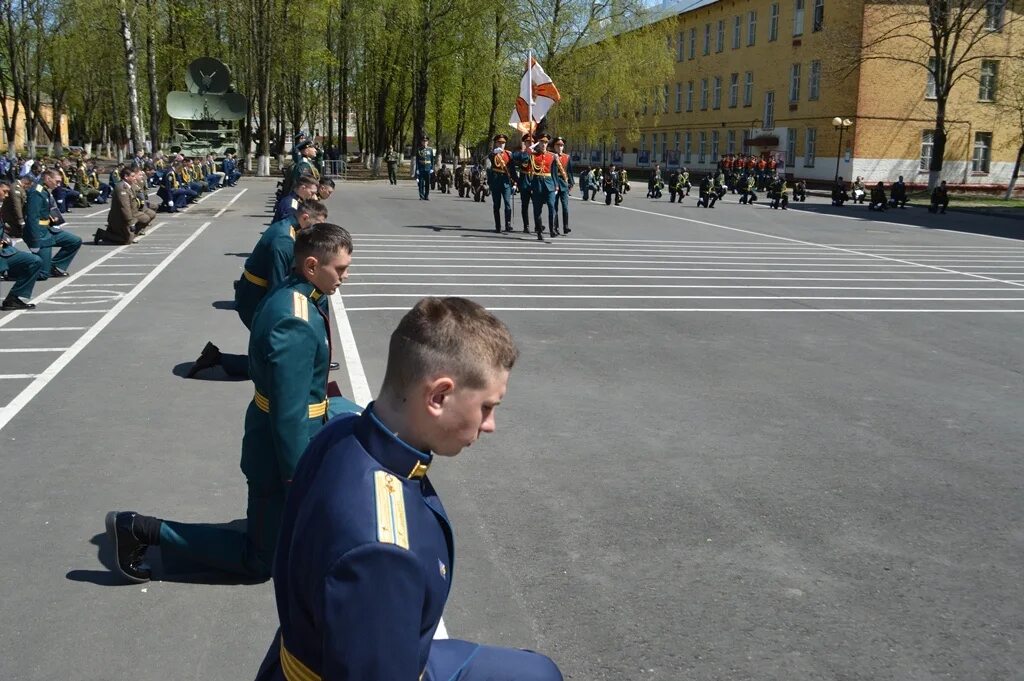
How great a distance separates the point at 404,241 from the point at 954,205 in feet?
104

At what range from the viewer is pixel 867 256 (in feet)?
65.2

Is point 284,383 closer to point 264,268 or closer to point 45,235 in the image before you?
point 264,268

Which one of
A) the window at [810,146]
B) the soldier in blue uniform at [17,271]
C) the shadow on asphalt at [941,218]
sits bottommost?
the shadow on asphalt at [941,218]

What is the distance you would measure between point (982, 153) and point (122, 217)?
2051 inches

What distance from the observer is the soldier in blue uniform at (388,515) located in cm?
184

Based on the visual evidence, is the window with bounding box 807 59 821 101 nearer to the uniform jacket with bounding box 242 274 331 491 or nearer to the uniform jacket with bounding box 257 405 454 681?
the uniform jacket with bounding box 242 274 331 491

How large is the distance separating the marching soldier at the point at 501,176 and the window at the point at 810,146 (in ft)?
129

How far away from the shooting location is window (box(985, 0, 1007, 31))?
2124 inches

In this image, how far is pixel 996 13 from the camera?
5453cm

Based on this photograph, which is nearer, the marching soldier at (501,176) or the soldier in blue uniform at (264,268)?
the soldier in blue uniform at (264,268)

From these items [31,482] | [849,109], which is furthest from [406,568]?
[849,109]

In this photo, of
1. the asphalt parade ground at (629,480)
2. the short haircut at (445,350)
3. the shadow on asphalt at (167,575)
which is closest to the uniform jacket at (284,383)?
the shadow on asphalt at (167,575)

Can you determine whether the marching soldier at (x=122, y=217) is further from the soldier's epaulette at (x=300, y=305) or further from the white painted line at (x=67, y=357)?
the soldier's epaulette at (x=300, y=305)

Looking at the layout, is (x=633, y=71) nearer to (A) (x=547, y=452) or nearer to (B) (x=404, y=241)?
(B) (x=404, y=241)
